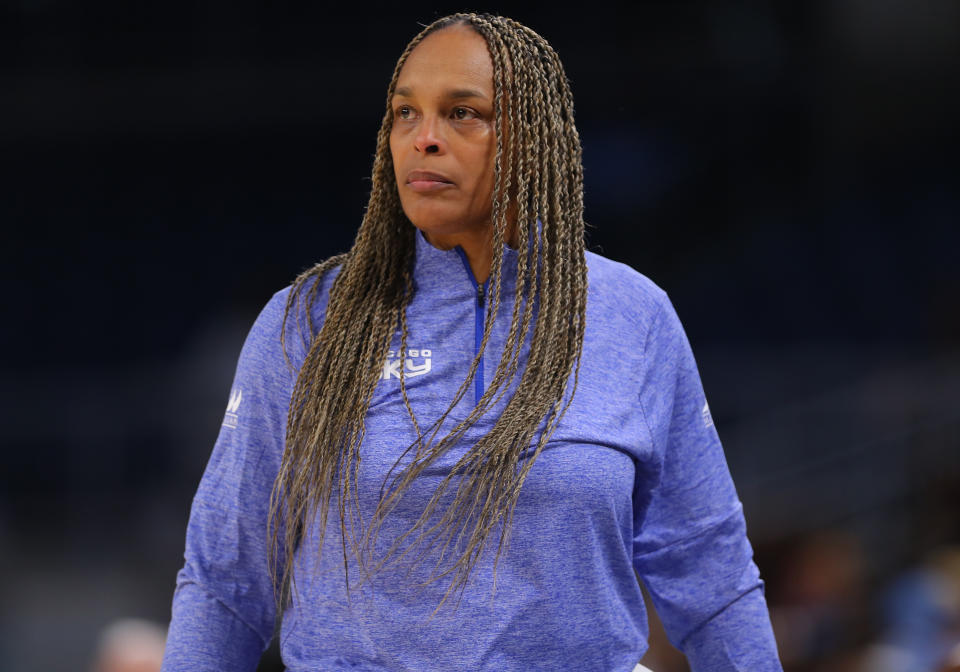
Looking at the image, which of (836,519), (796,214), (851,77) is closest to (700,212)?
(796,214)

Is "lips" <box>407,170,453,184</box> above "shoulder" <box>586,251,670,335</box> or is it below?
above

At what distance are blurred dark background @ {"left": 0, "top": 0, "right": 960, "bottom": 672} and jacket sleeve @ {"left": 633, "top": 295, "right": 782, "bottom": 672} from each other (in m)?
3.06

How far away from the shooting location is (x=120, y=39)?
207 inches

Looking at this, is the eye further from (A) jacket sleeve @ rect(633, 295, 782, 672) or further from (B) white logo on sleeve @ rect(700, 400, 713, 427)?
(B) white logo on sleeve @ rect(700, 400, 713, 427)

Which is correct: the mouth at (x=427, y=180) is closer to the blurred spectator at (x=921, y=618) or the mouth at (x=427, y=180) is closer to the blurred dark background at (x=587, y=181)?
the blurred spectator at (x=921, y=618)

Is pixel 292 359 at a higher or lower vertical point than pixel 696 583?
higher

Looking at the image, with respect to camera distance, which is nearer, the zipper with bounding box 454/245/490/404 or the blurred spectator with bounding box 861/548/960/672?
the zipper with bounding box 454/245/490/404

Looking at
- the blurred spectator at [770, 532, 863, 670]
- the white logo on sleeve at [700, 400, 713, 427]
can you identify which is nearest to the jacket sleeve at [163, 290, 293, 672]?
the white logo on sleeve at [700, 400, 713, 427]

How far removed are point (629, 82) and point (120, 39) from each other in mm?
2187

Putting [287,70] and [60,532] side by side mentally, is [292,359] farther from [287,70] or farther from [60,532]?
[287,70]

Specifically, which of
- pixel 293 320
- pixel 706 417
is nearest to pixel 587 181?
pixel 706 417

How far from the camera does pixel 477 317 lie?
4.23 feet

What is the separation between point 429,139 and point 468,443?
30 cm

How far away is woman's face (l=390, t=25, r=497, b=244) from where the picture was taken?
1235 millimetres
